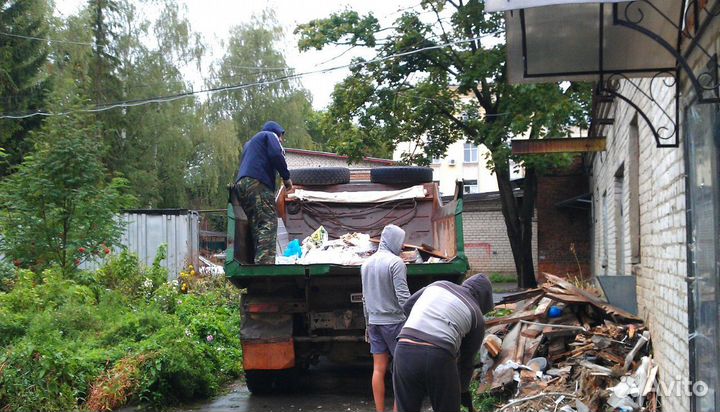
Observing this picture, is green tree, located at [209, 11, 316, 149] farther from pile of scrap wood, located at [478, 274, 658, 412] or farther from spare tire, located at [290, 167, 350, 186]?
pile of scrap wood, located at [478, 274, 658, 412]

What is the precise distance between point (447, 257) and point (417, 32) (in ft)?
45.4

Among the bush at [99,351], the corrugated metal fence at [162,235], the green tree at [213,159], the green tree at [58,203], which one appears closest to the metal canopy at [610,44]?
the bush at [99,351]

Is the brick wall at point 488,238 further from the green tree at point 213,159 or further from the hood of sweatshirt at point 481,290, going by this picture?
the hood of sweatshirt at point 481,290

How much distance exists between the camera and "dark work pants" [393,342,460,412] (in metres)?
4.55

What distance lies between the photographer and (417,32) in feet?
69.9

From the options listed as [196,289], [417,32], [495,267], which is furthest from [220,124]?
[196,289]

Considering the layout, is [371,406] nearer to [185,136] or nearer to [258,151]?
[258,151]

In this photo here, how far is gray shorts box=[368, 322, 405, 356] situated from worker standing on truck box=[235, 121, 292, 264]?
6.36 feet

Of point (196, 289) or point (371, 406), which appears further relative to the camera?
point (196, 289)

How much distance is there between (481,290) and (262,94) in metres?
34.8

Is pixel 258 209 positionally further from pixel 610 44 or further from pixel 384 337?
pixel 610 44

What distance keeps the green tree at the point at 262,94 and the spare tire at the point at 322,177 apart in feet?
89.8

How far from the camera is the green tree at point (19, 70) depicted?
81.4 feet

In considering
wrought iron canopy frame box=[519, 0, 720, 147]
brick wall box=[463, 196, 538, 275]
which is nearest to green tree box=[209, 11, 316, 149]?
brick wall box=[463, 196, 538, 275]
